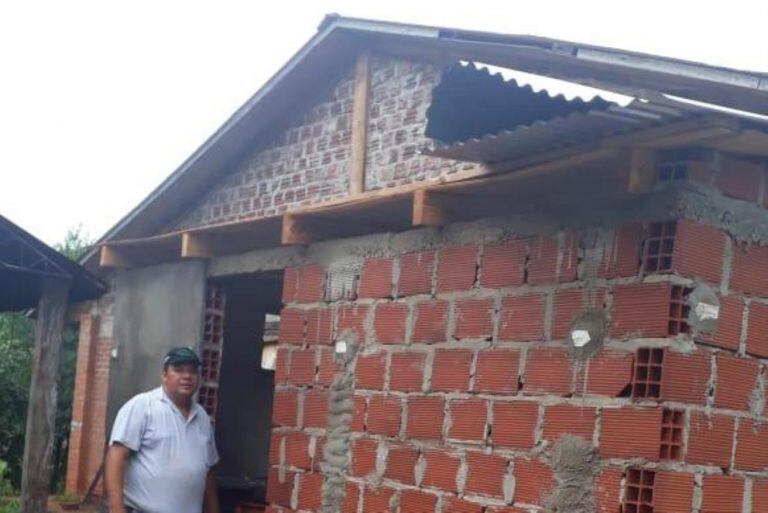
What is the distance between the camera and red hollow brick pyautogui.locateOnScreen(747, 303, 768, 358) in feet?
16.8

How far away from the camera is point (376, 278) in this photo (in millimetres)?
6684

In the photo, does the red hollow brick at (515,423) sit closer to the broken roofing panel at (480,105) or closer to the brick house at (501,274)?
the brick house at (501,274)

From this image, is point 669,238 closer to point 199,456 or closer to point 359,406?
point 359,406

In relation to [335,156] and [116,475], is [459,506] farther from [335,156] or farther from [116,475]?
[335,156]

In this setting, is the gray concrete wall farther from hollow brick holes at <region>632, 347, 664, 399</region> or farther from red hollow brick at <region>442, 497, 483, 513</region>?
hollow brick holes at <region>632, 347, 664, 399</region>

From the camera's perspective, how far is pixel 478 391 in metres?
5.75

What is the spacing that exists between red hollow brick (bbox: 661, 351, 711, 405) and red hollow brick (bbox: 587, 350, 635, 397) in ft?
0.65

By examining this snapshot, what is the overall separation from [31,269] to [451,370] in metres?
4.37

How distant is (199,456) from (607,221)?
2.97m

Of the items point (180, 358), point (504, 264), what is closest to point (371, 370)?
point (180, 358)

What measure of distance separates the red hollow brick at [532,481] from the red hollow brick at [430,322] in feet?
3.17

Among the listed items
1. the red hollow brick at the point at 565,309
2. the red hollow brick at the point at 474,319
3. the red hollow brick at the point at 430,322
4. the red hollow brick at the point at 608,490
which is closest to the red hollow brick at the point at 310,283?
the red hollow brick at the point at 430,322

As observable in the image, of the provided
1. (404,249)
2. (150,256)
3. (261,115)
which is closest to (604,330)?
(404,249)

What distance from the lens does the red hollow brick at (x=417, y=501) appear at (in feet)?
19.5
